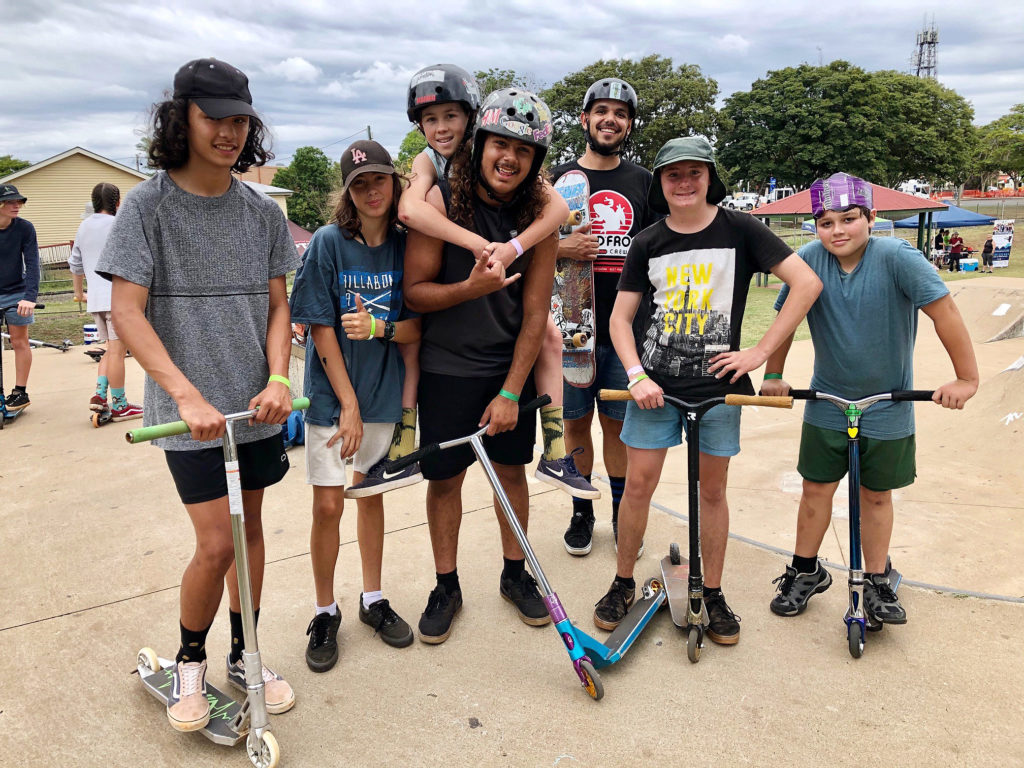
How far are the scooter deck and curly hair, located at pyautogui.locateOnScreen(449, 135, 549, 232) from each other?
80.8 inches

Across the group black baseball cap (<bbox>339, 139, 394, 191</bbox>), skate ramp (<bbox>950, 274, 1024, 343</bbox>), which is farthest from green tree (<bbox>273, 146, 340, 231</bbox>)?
black baseball cap (<bbox>339, 139, 394, 191</bbox>)

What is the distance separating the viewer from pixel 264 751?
226 centimetres

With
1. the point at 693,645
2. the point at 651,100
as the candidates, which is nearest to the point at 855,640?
the point at 693,645

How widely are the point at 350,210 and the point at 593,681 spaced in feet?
6.82

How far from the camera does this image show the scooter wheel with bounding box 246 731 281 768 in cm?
224

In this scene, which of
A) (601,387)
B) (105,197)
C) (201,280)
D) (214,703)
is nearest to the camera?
(201,280)

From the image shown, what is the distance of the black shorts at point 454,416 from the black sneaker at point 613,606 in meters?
0.83

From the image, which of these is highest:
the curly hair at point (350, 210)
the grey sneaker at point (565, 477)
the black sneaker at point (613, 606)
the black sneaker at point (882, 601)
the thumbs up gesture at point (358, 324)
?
the curly hair at point (350, 210)

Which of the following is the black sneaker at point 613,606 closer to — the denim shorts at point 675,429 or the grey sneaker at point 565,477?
the grey sneaker at point 565,477

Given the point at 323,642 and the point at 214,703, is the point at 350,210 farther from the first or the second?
the point at 214,703

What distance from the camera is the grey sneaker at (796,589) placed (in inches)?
126

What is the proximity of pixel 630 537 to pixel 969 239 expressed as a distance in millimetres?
40877

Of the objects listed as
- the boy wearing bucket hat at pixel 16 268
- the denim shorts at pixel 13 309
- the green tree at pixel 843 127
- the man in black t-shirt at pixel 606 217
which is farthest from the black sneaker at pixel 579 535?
the green tree at pixel 843 127

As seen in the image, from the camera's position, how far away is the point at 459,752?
2371mm
